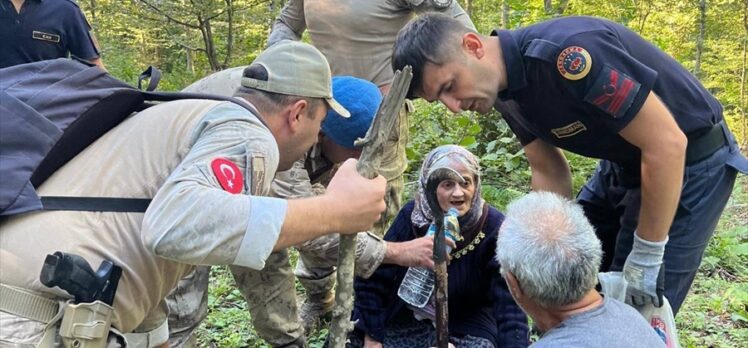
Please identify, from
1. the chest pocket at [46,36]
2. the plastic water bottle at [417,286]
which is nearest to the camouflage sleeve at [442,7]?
the plastic water bottle at [417,286]

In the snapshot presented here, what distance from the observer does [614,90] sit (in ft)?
6.67

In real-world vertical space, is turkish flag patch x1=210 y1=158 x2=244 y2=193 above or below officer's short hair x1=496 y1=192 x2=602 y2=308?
above

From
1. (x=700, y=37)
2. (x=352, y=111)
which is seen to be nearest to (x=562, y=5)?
(x=700, y=37)

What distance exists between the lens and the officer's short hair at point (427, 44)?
7.16 feet

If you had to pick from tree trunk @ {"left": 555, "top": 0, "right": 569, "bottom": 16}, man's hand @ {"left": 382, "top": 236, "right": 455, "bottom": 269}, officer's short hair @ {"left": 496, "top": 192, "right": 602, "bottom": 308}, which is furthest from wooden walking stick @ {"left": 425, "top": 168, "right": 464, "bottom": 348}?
tree trunk @ {"left": 555, "top": 0, "right": 569, "bottom": 16}

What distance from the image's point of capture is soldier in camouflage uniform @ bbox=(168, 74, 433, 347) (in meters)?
2.68

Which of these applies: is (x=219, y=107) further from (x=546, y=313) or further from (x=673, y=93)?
(x=673, y=93)

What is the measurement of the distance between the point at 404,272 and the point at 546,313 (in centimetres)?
141

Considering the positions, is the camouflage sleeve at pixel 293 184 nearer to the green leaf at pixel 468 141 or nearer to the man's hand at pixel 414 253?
the man's hand at pixel 414 253

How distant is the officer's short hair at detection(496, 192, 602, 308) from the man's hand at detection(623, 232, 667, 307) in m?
0.56

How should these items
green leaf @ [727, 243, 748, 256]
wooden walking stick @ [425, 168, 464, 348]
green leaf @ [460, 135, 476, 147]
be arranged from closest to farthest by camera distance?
wooden walking stick @ [425, 168, 464, 348]
green leaf @ [727, 243, 748, 256]
green leaf @ [460, 135, 476, 147]

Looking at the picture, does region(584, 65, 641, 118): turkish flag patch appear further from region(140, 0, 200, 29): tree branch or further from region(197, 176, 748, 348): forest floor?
region(140, 0, 200, 29): tree branch

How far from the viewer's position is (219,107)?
171 cm

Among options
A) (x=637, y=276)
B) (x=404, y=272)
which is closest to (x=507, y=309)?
(x=404, y=272)
